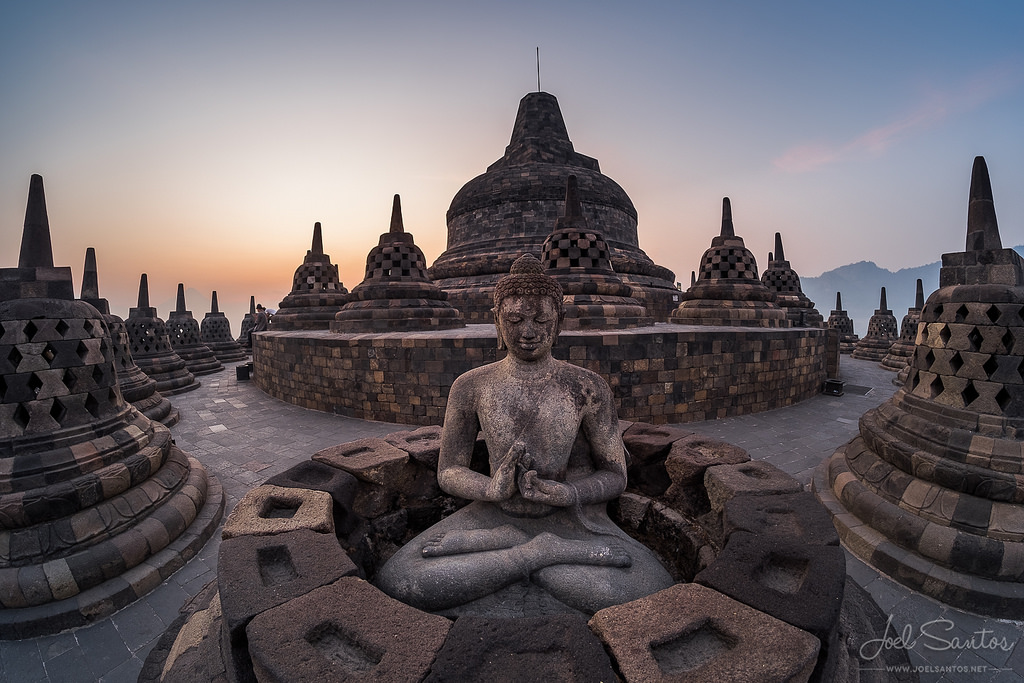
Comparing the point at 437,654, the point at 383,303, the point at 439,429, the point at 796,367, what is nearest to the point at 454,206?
the point at 383,303

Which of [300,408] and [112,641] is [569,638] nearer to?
[112,641]

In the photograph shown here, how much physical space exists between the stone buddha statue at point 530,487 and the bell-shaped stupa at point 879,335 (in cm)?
2109

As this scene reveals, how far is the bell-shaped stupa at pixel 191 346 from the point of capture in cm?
1491

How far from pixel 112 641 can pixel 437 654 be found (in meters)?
3.26

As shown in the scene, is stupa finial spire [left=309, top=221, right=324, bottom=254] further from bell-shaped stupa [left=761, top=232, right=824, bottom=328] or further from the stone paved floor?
bell-shaped stupa [left=761, top=232, right=824, bottom=328]

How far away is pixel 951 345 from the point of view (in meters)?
4.05

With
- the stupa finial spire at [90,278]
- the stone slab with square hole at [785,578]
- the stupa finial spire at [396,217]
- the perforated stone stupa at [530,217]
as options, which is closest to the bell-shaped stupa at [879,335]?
the perforated stone stupa at [530,217]

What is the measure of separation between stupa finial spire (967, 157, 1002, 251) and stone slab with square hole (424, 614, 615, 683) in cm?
550

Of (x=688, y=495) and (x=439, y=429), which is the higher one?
(x=439, y=429)

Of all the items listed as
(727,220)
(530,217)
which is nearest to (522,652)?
(727,220)

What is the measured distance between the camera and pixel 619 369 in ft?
25.6

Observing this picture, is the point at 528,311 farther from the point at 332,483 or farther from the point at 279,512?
the point at 279,512

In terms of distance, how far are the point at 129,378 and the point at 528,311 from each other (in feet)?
32.6

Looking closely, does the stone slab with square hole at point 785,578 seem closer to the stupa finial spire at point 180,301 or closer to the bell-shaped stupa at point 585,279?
the bell-shaped stupa at point 585,279
